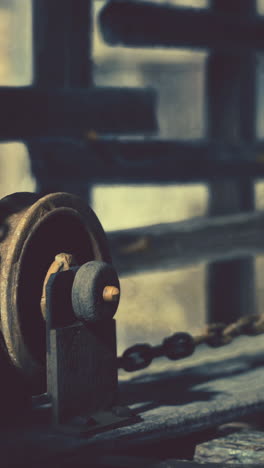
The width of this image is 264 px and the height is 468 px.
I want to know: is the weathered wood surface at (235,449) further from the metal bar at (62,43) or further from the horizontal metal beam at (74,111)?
the metal bar at (62,43)

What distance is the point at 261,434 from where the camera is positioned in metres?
4.28

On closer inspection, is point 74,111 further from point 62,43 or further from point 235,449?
point 235,449

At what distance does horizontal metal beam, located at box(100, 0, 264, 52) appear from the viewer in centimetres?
526

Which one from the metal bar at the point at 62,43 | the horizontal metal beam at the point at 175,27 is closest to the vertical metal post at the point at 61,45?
the metal bar at the point at 62,43

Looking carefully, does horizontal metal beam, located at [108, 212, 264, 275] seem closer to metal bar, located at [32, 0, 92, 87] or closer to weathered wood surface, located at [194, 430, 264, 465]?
metal bar, located at [32, 0, 92, 87]

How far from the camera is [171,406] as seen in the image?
13.7 feet

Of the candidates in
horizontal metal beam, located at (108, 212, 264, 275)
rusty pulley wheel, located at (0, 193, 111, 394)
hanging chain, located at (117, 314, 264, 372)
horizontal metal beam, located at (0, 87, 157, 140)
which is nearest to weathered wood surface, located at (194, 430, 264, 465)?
hanging chain, located at (117, 314, 264, 372)

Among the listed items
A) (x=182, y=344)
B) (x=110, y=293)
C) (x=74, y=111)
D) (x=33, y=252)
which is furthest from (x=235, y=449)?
(x=74, y=111)

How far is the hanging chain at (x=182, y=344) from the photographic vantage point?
416 cm

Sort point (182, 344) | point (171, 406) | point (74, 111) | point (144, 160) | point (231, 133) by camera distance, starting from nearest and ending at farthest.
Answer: point (171, 406) < point (182, 344) < point (74, 111) < point (144, 160) < point (231, 133)

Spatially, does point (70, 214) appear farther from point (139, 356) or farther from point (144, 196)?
point (144, 196)

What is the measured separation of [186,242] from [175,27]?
3.95 ft

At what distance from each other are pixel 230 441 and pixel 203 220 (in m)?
1.78

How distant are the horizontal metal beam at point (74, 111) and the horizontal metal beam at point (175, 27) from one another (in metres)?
0.34
